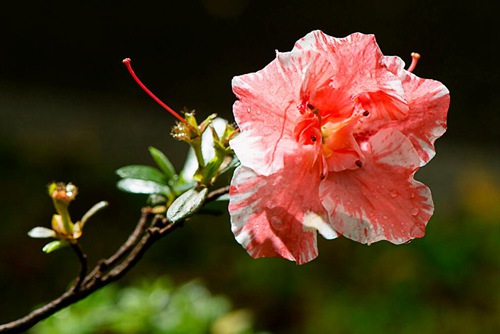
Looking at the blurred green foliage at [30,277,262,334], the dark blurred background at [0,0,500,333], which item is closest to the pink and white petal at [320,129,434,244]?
the blurred green foliage at [30,277,262,334]

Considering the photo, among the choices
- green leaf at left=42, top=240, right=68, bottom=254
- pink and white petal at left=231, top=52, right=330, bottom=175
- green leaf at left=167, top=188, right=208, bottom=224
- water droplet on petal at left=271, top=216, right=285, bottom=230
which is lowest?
green leaf at left=42, top=240, right=68, bottom=254

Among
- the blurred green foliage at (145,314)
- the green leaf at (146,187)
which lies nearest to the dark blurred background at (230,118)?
the blurred green foliage at (145,314)

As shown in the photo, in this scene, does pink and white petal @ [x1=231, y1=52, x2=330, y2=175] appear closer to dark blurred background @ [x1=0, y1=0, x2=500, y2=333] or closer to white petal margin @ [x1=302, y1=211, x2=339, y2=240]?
white petal margin @ [x1=302, y1=211, x2=339, y2=240]

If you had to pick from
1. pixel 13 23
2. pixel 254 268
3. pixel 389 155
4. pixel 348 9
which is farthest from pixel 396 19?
pixel 389 155

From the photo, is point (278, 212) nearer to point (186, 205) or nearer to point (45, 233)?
point (186, 205)

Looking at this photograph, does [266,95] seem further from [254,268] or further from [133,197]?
[133,197]

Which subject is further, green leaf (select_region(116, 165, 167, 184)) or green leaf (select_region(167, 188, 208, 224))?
green leaf (select_region(116, 165, 167, 184))

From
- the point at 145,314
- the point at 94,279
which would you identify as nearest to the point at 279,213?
the point at 94,279

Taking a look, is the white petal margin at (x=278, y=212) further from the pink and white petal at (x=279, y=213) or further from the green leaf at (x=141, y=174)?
the green leaf at (x=141, y=174)
